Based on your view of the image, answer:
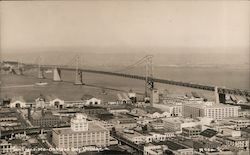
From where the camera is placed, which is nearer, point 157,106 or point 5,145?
point 5,145

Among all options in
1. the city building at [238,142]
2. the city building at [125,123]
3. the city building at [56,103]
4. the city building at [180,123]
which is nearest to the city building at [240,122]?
the city building at [180,123]

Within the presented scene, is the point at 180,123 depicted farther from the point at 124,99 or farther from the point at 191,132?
the point at 124,99

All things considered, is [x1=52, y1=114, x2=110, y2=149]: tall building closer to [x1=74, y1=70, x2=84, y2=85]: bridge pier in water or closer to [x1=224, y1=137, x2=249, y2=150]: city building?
[x1=224, y1=137, x2=249, y2=150]: city building

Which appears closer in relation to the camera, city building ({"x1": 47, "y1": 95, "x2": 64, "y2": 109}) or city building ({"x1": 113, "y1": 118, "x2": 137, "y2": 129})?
city building ({"x1": 113, "y1": 118, "x2": 137, "y2": 129})

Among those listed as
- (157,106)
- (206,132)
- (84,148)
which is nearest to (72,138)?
(84,148)

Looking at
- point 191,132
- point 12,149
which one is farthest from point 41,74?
point 12,149

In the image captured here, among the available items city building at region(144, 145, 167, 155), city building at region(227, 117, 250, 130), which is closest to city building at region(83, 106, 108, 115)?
city building at region(227, 117, 250, 130)

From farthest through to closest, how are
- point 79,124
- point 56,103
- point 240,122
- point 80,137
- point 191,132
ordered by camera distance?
point 56,103
point 240,122
point 191,132
point 79,124
point 80,137

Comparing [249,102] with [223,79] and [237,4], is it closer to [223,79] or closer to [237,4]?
[237,4]
